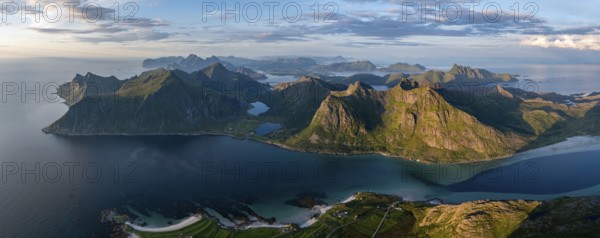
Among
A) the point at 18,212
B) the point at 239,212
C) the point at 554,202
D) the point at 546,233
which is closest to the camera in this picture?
the point at 546,233

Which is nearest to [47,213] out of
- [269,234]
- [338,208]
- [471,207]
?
[269,234]

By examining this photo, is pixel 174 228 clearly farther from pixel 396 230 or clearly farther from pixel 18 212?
pixel 396 230

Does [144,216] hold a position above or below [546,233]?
below

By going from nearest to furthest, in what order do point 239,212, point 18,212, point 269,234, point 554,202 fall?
1. point 554,202
2. point 269,234
3. point 18,212
4. point 239,212

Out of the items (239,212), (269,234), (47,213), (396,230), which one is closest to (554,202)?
(396,230)

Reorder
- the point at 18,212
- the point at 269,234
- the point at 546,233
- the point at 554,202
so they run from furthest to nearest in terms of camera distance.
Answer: the point at 18,212, the point at 269,234, the point at 554,202, the point at 546,233

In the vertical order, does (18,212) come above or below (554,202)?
below

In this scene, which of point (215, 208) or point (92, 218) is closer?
point (92, 218)

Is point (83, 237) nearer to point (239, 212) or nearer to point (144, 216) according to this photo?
point (144, 216)

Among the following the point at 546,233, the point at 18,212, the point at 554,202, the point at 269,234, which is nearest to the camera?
the point at 546,233
